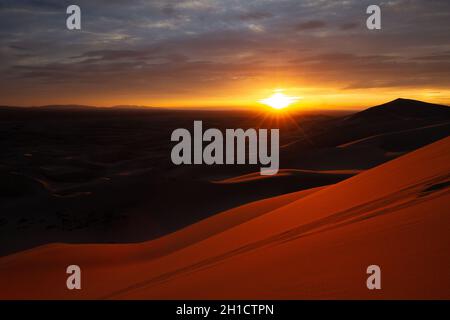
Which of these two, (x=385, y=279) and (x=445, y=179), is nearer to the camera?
(x=385, y=279)

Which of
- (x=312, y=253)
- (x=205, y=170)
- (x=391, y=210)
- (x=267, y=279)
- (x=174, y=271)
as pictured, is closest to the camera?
(x=267, y=279)

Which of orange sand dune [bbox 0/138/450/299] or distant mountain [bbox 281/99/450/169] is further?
distant mountain [bbox 281/99/450/169]

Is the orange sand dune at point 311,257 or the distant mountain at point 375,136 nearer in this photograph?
the orange sand dune at point 311,257

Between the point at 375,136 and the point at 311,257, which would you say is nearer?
the point at 311,257

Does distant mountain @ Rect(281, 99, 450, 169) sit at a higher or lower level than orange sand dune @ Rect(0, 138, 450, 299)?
higher

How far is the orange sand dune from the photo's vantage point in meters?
2.83

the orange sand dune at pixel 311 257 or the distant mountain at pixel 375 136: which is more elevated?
the distant mountain at pixel 375 136

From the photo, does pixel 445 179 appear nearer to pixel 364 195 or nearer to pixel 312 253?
pixel 364 195

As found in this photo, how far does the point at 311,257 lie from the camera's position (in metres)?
3.53

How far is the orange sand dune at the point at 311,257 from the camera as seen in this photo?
2826 mm

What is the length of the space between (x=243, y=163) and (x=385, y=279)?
25.6 m

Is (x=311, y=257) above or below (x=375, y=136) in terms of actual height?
below

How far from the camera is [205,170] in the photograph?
25.0m
